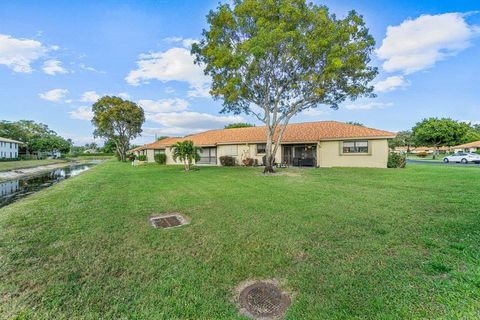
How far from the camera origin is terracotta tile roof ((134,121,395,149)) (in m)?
19.9

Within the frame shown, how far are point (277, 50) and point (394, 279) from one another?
14133 millimetres

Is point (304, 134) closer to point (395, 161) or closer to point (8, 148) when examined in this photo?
point (395, 161)

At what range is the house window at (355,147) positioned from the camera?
1957 centimetres

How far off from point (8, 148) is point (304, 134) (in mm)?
61733

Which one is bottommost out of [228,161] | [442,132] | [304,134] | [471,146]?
[228,161]

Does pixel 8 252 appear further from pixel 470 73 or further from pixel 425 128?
pixel 425 128

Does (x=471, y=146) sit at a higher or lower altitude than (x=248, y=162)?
higher

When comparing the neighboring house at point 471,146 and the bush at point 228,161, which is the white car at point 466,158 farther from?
the bush at point 228,161

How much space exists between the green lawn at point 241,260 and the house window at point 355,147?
12647 millimetres

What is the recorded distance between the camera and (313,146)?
2214 cm

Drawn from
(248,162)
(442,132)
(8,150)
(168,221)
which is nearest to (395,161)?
(248,162)

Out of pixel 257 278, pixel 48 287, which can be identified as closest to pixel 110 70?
pixel 48 287

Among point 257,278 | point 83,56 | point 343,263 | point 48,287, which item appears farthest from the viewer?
point 83,56

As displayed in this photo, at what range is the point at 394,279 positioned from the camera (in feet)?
10.8
